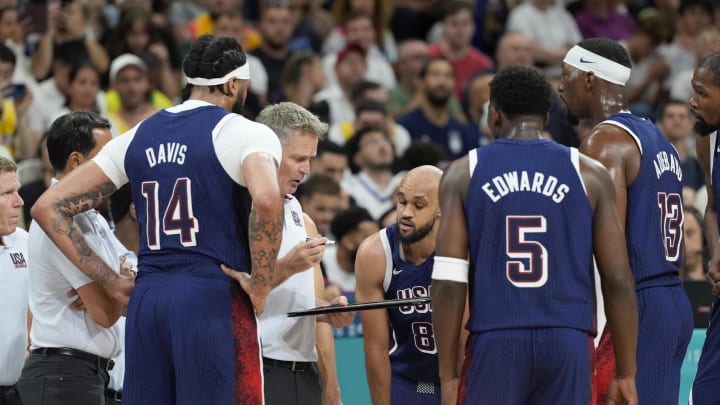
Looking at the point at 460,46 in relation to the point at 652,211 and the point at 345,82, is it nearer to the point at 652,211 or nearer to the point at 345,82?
the point at 345,82

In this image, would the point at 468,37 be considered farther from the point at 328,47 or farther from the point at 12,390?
the point at 12,390

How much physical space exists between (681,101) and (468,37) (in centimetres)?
311

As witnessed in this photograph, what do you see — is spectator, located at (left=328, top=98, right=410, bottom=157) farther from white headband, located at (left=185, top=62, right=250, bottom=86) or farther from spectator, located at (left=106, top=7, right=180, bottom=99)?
white headband, located at (left=185, top=62, right=250, bottom=86)

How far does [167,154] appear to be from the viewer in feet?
18.9

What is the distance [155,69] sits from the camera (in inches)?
510

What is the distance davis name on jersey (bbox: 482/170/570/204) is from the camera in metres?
5.39

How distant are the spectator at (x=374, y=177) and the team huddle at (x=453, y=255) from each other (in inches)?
226

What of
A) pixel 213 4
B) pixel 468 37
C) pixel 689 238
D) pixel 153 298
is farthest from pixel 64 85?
pixel 153 298

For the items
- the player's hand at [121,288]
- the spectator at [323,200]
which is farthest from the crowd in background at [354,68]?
the player's hand at [121,288]

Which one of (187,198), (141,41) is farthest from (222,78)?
(141,41)

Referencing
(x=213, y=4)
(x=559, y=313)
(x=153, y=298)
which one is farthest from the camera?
(x=213, y=4)

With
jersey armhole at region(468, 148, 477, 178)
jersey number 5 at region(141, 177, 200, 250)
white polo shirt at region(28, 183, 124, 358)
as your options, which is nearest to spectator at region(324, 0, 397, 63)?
white polo shirt at region(28, 183, 124, 358)

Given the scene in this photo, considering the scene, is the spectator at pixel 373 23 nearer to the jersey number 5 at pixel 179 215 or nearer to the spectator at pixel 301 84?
the spectator at pixel 301 84

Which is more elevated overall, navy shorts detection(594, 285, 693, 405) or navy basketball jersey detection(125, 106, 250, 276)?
navy basketball jersey detection(125, 106, 250, 276)
